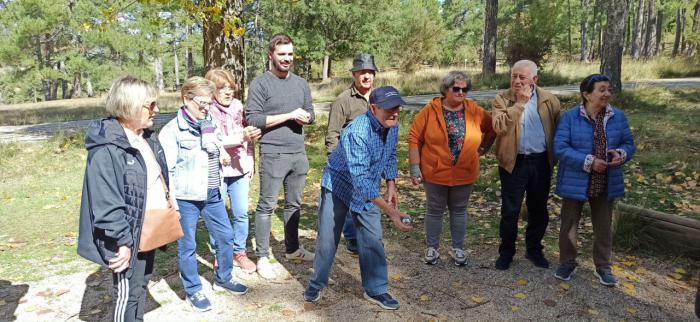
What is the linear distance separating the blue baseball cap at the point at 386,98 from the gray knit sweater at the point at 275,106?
1.11m

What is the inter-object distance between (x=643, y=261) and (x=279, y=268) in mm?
3477

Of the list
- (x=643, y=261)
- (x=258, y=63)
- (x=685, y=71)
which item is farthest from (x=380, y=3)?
(x=643, y=261)

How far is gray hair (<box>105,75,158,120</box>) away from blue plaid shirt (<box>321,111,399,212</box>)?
1.32m

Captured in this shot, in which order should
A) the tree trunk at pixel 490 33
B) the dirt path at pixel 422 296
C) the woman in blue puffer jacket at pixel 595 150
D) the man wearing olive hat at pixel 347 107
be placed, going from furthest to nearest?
the tree trunk at pixel 490 33 < the man wearing olive hat at pixel 347 107 < the woman in blue puffer jacket at pixel 595 150 < the dirt path at pixel 422 296

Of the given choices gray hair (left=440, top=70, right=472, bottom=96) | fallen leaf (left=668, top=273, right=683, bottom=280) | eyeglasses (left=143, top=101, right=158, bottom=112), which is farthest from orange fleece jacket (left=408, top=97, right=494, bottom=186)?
eyeglasses (left=143, top=101, right=158, bottom=112)

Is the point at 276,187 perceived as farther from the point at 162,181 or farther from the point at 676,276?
the point at 676,276

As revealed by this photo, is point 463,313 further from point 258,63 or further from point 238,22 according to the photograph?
point 258,63

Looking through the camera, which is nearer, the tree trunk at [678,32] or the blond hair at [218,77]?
the blond hair at [218,77]

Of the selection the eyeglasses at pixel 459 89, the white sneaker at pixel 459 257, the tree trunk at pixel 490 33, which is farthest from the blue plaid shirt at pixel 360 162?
the tree trunk at pixel 490 33

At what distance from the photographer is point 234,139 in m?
3.96

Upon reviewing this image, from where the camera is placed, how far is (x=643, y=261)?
14.9ft

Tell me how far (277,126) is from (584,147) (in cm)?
254

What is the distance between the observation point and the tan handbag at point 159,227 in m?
2.79

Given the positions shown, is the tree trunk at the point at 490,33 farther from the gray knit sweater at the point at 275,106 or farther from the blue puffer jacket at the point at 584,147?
the gray knit sweater at the point at 275,106
